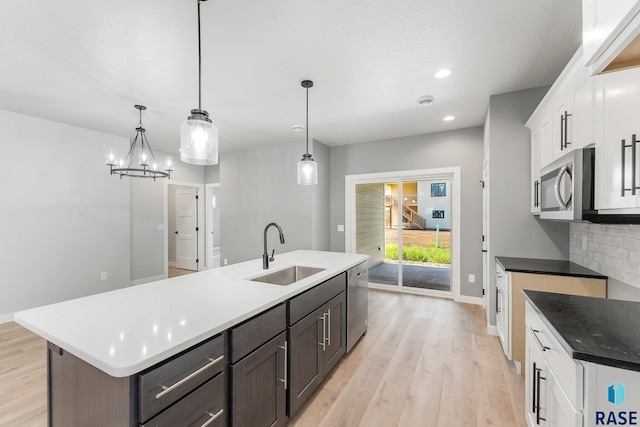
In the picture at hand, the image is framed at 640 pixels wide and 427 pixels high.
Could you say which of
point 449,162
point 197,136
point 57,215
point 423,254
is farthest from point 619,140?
point 57,215

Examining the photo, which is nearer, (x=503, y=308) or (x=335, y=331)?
(x=335, y=331)

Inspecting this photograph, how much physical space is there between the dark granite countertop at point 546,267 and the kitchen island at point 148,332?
1.89 m

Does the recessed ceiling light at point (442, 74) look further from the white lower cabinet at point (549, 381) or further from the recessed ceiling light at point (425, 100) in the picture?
the white lower cabinet at point (549, 381)

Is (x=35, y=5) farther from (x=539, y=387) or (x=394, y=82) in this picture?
(x=539, y=387)

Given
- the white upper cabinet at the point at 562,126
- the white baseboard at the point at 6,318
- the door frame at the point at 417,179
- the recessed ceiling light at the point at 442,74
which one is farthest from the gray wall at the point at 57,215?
the white upper cabinet at the point at 562,126

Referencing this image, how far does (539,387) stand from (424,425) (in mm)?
784

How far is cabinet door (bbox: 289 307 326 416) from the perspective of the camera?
1.70 meters

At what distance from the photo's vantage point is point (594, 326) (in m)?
1.15

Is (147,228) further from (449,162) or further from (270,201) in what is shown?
(449,162)

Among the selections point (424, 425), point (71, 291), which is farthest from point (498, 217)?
point (71, 291)

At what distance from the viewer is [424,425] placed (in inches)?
68.8

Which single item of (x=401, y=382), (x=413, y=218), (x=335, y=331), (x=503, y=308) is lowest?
(x=401, y=382)

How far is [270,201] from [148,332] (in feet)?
13.1

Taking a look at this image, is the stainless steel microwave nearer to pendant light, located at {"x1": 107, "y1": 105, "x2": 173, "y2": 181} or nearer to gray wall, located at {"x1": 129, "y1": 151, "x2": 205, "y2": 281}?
pendant light, located at {"x1": 107, "y1": 105, "x2": 173, "y2": 181}
